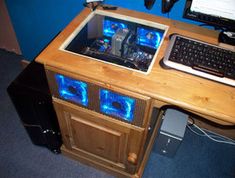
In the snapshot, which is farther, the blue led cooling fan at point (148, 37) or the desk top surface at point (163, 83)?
the blue led cooling fan at point (148, 37)

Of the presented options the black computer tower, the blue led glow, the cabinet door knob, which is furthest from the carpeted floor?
the blue led glow

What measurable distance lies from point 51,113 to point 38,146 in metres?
0.44

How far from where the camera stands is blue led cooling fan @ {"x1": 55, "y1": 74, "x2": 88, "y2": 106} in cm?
93

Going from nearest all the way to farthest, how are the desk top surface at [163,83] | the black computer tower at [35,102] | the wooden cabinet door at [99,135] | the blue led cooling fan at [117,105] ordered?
the desk top surface at [163,83]
the blue led cooling fan at [117,105]
the wooden cabinet door at [99,135]
the black computer tower at [35,102]

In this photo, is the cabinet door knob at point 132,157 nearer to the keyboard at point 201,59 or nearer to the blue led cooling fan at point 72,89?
the blue led cooling fan at point 72,89

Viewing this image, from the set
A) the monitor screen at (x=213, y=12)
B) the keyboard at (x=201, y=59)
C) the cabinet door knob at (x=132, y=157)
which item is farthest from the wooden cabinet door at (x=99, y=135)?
the monitor screen at (x=213, y=12)

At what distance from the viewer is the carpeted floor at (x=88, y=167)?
142cm

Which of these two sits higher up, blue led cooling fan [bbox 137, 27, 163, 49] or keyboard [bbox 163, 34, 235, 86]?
keyboard [bbox 163, 34, 235, 86]

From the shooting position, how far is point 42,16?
5.06 ft

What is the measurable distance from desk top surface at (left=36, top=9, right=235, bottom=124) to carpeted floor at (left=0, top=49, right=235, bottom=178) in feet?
2.44

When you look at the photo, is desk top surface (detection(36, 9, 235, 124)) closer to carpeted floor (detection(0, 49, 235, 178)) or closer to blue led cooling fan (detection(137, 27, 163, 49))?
blue led cooling fan (detection(137, 27, 163, 49))

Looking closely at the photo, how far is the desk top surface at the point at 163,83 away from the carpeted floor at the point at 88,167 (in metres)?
0.74

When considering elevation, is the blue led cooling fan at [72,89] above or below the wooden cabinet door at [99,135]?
above

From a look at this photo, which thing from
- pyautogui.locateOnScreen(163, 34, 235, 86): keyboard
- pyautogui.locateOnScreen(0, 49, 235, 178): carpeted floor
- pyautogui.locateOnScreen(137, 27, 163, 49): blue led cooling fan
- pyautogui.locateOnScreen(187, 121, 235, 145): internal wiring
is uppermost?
pyautogui.locateOnScreen(163, 34, 235, 86): keyboard
